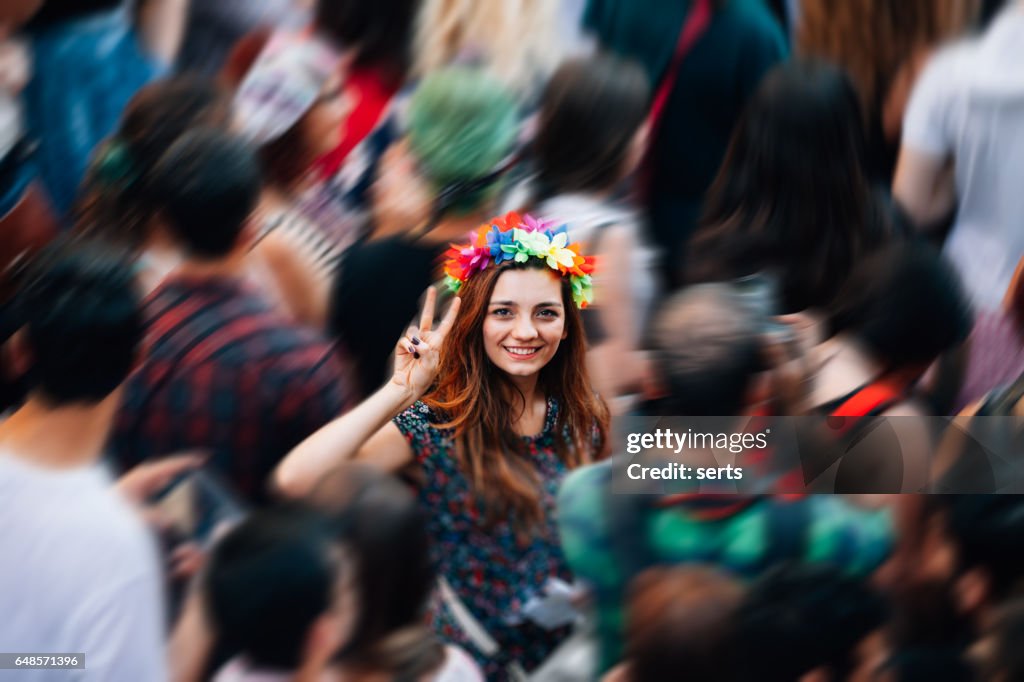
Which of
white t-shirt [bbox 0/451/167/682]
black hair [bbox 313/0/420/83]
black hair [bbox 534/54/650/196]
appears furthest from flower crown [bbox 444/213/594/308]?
white t-shirt [bbox 0/451/167/682]

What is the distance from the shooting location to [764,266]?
290 cm

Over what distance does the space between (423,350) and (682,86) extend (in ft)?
3.35

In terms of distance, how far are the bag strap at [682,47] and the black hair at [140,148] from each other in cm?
118

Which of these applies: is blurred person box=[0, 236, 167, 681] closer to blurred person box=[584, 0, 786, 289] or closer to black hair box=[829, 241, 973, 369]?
blurred person box=[584, 0, 786, 289]

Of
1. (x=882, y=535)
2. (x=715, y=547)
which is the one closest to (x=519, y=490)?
(x=715, y=547)

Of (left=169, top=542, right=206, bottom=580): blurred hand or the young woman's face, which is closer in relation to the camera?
the young woman's face

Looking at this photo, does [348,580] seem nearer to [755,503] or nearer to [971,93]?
[755,503]

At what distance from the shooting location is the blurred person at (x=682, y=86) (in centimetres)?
292

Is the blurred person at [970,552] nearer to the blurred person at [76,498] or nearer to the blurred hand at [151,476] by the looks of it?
the blurred hand at [151,476]

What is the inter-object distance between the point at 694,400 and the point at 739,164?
0.66m

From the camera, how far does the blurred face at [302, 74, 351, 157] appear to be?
2957mm

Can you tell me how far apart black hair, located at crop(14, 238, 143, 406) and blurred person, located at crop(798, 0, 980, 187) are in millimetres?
2005

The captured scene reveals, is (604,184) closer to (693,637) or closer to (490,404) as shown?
(490,404)

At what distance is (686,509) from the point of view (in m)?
2.92
